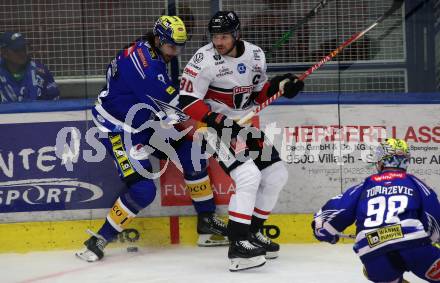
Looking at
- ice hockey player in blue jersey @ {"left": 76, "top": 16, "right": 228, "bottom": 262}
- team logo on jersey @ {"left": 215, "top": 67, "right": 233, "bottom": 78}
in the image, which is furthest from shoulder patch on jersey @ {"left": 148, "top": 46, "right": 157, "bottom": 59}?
team logo on jersey @ {"left": 215, "top": 67, "right": 233, "bottom": 78}

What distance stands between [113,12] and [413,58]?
1899 millimetres

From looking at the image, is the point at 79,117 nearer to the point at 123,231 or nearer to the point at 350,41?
the point at 123,231

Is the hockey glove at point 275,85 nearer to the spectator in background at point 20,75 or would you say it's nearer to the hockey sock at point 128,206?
the hockey sock at point 128,206

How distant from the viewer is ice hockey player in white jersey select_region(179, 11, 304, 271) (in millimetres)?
5809

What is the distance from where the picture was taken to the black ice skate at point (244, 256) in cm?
573

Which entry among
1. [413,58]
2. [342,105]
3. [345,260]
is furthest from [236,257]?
[413,58]

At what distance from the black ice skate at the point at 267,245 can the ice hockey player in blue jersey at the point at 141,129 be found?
303 millimetres

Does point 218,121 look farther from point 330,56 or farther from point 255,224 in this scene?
point 330,56

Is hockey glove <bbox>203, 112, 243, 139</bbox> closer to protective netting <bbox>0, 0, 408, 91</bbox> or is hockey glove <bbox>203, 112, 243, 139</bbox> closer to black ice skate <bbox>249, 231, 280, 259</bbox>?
black ice skate <bbox>249, 231, 280, 259</bbox>

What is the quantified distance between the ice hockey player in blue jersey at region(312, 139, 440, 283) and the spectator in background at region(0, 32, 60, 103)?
2601 millimetres

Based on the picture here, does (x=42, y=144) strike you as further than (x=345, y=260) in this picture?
Yes

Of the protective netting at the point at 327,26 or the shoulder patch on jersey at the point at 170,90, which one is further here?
the protective netting at the point at 327,26

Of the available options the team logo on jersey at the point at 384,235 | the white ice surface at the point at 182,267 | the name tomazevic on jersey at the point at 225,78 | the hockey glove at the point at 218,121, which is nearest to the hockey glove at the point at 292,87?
the name tomazevic on jersey at the point at 225,78

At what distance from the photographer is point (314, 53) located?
21.4 ft
